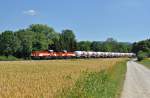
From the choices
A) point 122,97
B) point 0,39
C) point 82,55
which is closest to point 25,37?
point 0,39

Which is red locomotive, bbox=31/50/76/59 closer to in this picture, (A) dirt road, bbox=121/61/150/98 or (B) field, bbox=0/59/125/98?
(B) field, bbox=0/59/125/98

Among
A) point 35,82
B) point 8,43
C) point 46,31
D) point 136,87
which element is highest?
point 46,31

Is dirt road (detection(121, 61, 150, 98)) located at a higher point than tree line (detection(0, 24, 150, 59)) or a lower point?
lower

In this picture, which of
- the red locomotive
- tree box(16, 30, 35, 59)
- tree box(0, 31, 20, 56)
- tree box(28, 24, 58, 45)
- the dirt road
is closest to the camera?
the dirt road

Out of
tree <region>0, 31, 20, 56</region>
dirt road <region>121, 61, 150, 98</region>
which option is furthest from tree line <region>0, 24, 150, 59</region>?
dirt road <region>121, 61, 150, 98</region>

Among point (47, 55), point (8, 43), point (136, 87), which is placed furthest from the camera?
point (8, 43)

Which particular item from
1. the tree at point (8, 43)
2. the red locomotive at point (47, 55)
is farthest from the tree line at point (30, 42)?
the red locomotive at point (47, 55)

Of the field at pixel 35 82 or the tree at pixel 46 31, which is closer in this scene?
the field at pixel 35 82

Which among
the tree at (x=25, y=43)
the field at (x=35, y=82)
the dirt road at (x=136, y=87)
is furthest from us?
the tree at (x=25, y=43)

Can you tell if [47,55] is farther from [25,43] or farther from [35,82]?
[35,82]

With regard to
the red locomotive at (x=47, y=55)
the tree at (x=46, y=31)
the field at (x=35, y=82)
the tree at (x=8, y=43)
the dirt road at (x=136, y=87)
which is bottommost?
the dirt road at (x=136, y=87)

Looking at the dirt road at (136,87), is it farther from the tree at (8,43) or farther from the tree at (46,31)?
the tree at (46,31)

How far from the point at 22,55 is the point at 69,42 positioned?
4572 centimetres

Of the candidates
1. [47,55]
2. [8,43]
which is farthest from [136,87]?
[8,43]
